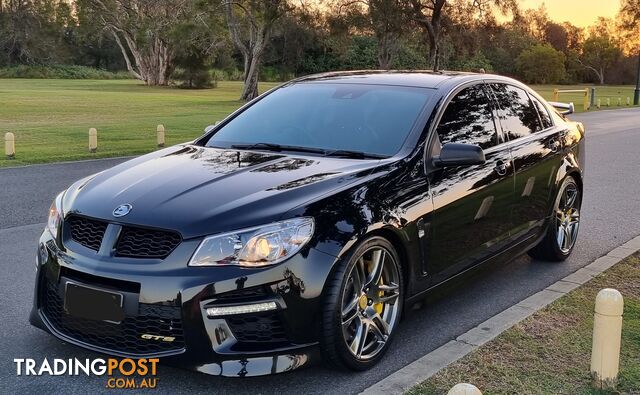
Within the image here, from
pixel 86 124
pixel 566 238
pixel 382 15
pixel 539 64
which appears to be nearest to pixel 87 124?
pixel 86 124

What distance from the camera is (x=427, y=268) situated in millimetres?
4246

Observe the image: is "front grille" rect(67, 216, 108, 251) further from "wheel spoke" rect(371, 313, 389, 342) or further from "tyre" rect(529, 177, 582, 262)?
"tyre" rect(529, 177, 582, 262)

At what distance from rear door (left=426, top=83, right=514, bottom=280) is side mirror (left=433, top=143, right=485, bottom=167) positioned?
3.9 inches

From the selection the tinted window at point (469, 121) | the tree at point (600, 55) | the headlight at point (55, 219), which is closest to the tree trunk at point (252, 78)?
the tinted window at point (469, 121)

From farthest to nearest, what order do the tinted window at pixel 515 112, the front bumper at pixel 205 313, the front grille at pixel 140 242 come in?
the tinted window at pixel 515 112
the front grille at pixel 140 242
the front bumper at pixel 205 313

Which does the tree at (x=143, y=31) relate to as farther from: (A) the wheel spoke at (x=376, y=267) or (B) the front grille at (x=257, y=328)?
(B) the front grille at (x=257, y=328)

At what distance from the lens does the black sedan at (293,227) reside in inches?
131

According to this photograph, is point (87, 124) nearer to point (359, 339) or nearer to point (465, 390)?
point (359, 339)

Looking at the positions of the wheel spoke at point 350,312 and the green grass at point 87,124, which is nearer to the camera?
the wheel spoke at point 350,312

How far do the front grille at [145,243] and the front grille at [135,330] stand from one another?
0.87 ft

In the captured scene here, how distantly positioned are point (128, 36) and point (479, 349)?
6944 centimetres

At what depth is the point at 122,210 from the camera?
358cm

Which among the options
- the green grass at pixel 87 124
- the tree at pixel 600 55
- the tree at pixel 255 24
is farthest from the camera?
the tree at pixel 600 55

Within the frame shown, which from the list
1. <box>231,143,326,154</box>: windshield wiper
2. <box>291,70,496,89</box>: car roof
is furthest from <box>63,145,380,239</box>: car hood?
<box>291,70,496,89</box>: car roof
